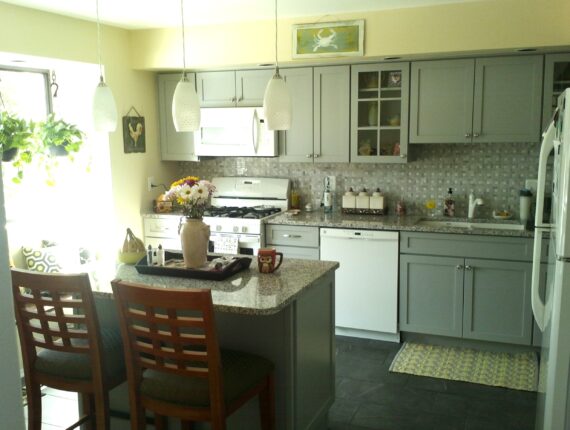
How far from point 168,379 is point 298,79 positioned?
299 cm

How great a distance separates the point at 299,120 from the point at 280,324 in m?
2.47

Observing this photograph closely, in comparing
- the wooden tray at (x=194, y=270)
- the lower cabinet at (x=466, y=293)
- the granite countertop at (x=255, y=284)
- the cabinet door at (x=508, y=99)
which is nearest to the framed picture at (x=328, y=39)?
the cabinet door at (x=508, y=99)

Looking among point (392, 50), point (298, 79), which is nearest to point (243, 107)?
point (298, 79)

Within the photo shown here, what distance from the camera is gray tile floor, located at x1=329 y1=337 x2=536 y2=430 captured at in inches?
127

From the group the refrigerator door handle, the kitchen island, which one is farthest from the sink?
the kitchen island

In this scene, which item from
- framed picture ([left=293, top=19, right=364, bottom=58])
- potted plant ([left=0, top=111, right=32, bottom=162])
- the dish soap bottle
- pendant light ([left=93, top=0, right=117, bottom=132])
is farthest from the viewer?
the dish soap bottle

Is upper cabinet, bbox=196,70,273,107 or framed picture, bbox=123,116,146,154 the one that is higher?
upper cabinet, bbox=196,70,273,107

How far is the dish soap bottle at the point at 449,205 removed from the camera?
15.1 ft

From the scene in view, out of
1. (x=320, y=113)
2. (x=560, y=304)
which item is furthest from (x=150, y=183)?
(x=560, y=304)

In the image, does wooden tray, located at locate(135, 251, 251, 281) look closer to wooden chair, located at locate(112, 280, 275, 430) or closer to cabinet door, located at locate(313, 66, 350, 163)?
wooden chair, located at locate(112, 280, 275, 430)

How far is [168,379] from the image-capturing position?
7.44 feet

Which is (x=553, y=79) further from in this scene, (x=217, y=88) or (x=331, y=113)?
(x=217, y=88)

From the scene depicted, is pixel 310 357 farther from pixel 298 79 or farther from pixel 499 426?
pixel 298 79

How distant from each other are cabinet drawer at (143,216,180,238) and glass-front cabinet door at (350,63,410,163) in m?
1.62
